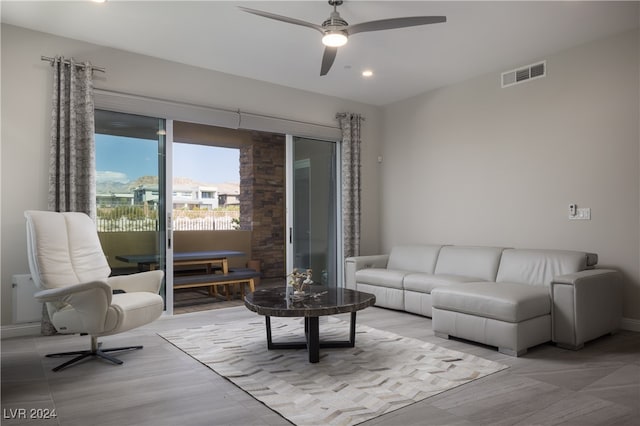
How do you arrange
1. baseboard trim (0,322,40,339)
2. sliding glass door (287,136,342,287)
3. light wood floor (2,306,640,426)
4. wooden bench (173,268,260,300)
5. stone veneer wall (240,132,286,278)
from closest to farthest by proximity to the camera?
1. light wood floor (2,306,640,426)
2. baseboard trim (0,322,40,339)
3. wooden bench (173,268,260,300)
4. sliding glass door (287,136,342,287)
5. stone veneer wall (240,132,286,278)

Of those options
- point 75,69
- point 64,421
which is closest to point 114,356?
point 64,421

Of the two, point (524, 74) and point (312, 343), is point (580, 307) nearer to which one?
point (312, 343)

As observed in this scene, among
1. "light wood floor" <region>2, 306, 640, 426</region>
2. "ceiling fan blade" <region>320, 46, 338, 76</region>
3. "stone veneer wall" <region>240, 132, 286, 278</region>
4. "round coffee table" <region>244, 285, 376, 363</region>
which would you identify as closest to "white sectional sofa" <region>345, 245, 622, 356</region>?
"light wood floor" <region>2, 306, 640, 426</region>

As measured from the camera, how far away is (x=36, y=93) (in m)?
4.08

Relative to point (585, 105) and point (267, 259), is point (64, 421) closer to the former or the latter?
point (585, 105)

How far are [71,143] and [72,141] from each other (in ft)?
0.07

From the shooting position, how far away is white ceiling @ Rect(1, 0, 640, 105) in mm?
3652

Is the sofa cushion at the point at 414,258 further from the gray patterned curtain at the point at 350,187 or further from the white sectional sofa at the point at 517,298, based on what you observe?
the gray patterned curtain at the point at 350,187

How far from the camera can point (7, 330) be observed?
390 cm

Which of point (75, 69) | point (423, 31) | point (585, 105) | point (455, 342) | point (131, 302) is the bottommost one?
point (455, 342)

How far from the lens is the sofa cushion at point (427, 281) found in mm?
4527

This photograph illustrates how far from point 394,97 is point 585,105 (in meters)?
2.60

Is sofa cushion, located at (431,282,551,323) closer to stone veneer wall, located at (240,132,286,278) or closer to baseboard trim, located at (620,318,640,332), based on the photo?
baseboard trim, located at (620,318,640,332)

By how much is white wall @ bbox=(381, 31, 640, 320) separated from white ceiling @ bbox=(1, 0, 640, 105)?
0.35 meters
